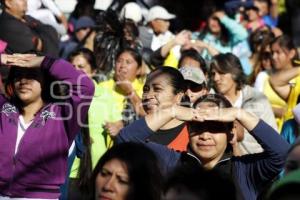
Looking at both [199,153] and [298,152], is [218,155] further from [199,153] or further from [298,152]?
[298,152]

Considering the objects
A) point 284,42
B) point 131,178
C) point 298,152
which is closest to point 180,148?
point 131,178

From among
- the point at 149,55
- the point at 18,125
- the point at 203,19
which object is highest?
the point at 203,19

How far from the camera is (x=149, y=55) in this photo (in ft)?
35.9

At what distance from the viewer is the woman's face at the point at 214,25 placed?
12477 millimetres

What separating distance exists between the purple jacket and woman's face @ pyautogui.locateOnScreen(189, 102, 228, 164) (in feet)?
2.84

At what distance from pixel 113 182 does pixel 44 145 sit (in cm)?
196

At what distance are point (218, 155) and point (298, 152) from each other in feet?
6.92

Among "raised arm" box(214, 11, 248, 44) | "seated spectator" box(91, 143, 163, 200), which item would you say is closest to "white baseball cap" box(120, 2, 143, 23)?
"raised arm" box(214, 11, 248, 44)

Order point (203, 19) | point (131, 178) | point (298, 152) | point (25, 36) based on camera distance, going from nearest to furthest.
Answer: point (298, 152), point (131, 178), point (25, 36), point (203, 19)

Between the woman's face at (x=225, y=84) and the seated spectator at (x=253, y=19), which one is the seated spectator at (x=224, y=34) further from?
the woman's face at (x=225, y=84)

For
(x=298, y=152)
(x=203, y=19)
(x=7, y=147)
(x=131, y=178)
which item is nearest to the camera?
(x=298, y=152)

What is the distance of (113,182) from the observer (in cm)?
421

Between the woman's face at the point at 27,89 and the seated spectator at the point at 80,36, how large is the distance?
5.54 metres

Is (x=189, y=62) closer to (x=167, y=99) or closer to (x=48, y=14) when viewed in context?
(x=167, y=99)
